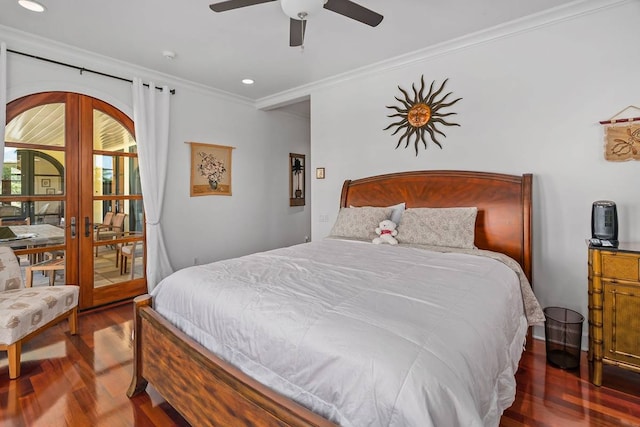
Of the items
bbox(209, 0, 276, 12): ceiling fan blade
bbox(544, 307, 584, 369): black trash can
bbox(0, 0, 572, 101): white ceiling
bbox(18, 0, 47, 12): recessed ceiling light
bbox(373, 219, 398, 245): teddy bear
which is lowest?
bbox(544, 307, 584, 369): black trash can

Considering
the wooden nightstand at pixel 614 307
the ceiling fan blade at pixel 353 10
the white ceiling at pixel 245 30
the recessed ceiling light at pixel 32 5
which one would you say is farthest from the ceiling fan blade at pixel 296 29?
the wooden nightstand at pixel 614 307

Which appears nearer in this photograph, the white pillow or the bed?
the bed

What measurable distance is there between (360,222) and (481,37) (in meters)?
2.06

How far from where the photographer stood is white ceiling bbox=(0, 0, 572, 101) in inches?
97.4

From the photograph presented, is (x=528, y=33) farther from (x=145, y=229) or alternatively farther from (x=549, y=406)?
(x=145, y=229)

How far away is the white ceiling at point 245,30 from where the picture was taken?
2475mm

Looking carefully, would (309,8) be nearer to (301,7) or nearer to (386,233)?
(301,7)

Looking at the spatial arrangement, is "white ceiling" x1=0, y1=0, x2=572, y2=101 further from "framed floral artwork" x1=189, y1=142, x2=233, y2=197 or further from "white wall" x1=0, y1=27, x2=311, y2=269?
"framed floral artwork" x1=189, y1=142, x2=233, y2=197

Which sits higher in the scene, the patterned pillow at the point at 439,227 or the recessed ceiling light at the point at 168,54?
the recessed ceiling light at the point at 168,54

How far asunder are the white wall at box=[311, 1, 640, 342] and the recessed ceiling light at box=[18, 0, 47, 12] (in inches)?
130

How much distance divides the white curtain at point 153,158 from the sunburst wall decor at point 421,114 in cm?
277

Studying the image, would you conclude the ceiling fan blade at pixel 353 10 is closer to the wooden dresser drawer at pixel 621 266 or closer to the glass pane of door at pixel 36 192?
the wooden dresser drawer at pixel 621 266

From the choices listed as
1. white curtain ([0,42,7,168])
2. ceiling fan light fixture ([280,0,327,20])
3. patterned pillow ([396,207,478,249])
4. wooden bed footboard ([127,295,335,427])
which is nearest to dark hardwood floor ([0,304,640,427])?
wooden bed footboard ([127,295,335,427])

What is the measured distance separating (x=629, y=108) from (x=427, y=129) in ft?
4.99
